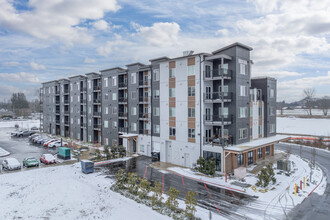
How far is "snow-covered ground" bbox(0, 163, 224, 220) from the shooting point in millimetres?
15266

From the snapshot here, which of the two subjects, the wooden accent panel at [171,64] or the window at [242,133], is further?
the wooden accent panel at [171,64]

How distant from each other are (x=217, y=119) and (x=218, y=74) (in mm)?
5434

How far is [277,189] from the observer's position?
2036 cm

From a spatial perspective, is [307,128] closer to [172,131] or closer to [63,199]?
[172,131]

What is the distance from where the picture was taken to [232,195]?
62.5 feet

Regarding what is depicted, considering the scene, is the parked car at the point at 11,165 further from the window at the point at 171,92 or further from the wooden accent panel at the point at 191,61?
the wooden accent panel at the point at 191,61

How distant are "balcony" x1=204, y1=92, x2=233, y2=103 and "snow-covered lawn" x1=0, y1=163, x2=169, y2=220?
14.6 m

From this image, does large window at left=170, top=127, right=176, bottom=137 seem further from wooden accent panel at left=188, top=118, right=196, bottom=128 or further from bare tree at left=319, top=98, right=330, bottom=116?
bare tree at left=319, top=98, right=330, bottom=116

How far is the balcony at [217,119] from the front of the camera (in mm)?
25906

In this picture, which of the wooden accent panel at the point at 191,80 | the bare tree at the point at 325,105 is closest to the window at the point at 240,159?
the wooden accent panel at the point at 191,80

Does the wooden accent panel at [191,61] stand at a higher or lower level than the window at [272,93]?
higher

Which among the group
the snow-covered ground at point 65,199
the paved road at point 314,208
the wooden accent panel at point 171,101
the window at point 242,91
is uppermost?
the window at point 242,91

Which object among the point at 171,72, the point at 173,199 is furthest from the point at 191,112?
the point at 173,199

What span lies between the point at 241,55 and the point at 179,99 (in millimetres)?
9324
